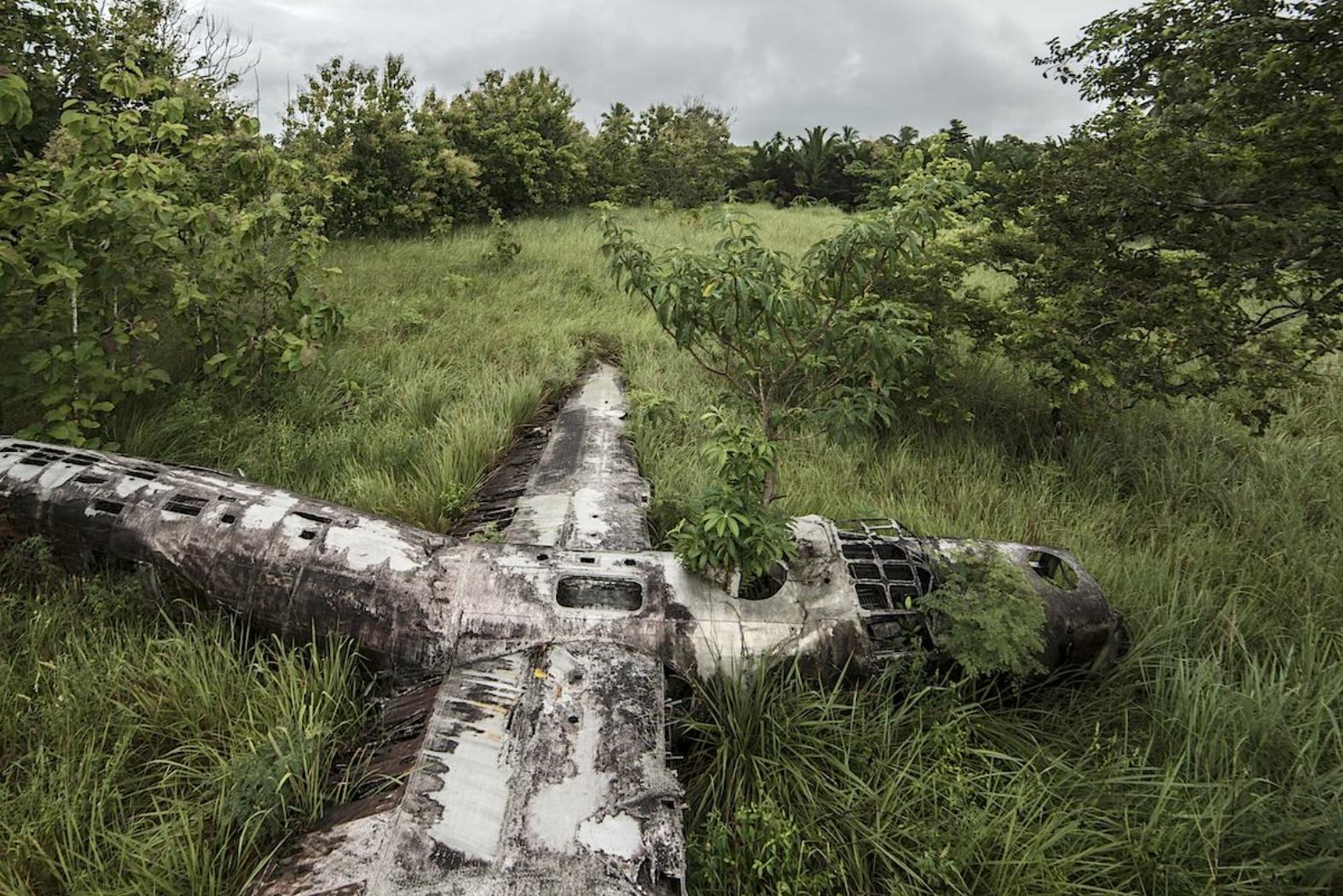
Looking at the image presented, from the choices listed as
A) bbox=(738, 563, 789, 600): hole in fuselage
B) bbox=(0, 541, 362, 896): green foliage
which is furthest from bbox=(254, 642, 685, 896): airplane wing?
bbox=(738, 563, 789, 600): hole in fuselage

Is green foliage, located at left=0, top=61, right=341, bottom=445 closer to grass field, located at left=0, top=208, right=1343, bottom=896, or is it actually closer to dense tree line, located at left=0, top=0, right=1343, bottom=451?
dense tree line, located at left=0, top=0, right=1343, bottom=451

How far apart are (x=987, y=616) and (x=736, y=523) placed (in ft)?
2.93

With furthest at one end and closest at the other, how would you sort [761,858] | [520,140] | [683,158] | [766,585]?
[683,158] < [520,140] < [766,585] < [761,858]

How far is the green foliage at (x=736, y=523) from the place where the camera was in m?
2.30

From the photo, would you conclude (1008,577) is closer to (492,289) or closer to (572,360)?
(572,360)

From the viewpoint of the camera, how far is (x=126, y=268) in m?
3.55

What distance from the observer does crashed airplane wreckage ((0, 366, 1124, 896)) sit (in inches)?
61.7

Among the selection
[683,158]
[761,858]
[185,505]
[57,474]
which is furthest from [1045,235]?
[683,158]

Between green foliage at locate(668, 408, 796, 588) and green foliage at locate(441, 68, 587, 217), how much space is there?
1059 cm

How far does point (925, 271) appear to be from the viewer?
171 inches

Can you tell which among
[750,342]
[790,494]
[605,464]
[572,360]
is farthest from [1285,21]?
[572,360]

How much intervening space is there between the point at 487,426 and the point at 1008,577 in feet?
10.2

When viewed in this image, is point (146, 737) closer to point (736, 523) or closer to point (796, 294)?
point (736, 523)

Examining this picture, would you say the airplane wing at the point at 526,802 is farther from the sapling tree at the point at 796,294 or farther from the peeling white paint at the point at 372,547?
the sapling tree at the point at 796,294
